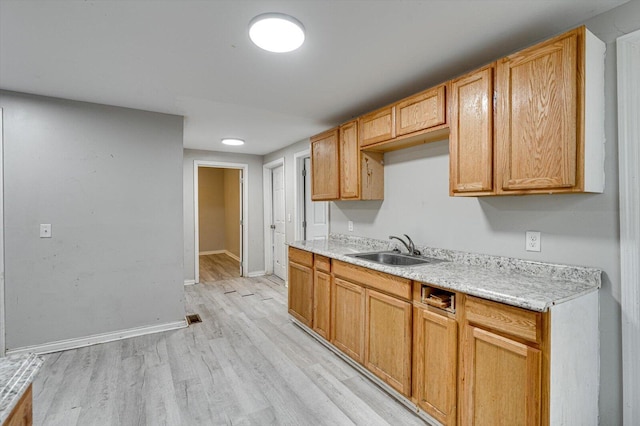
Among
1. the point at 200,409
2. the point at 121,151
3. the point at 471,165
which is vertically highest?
the point at 121,151

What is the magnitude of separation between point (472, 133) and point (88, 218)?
346cm

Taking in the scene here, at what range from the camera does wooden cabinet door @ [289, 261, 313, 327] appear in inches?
126

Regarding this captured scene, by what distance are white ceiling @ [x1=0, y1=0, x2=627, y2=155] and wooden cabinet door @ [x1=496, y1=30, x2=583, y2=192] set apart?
26 centimetres

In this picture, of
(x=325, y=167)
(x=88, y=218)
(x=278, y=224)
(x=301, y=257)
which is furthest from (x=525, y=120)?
(x=278, y=224)

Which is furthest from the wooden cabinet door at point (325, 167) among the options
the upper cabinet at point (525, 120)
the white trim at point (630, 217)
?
the white trim at point (630, 217)

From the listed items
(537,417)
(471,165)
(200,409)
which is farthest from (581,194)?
(200,409)

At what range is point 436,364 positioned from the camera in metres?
1.84

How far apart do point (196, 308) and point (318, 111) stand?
292 cm

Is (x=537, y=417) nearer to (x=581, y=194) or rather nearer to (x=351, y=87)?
(x=581, y=194)

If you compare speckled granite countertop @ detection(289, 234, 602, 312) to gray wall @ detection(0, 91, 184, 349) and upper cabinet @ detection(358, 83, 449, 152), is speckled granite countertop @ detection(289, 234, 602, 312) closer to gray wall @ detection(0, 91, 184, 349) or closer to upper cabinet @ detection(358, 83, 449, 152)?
upper cabinet @ detection(358, 83, 449, 152)

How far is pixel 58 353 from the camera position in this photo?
285cm

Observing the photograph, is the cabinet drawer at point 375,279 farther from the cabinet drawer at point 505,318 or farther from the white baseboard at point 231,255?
the white baseboard at point 231,255

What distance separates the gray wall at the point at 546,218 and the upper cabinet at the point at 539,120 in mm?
112

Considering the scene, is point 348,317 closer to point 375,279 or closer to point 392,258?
point 375,279
